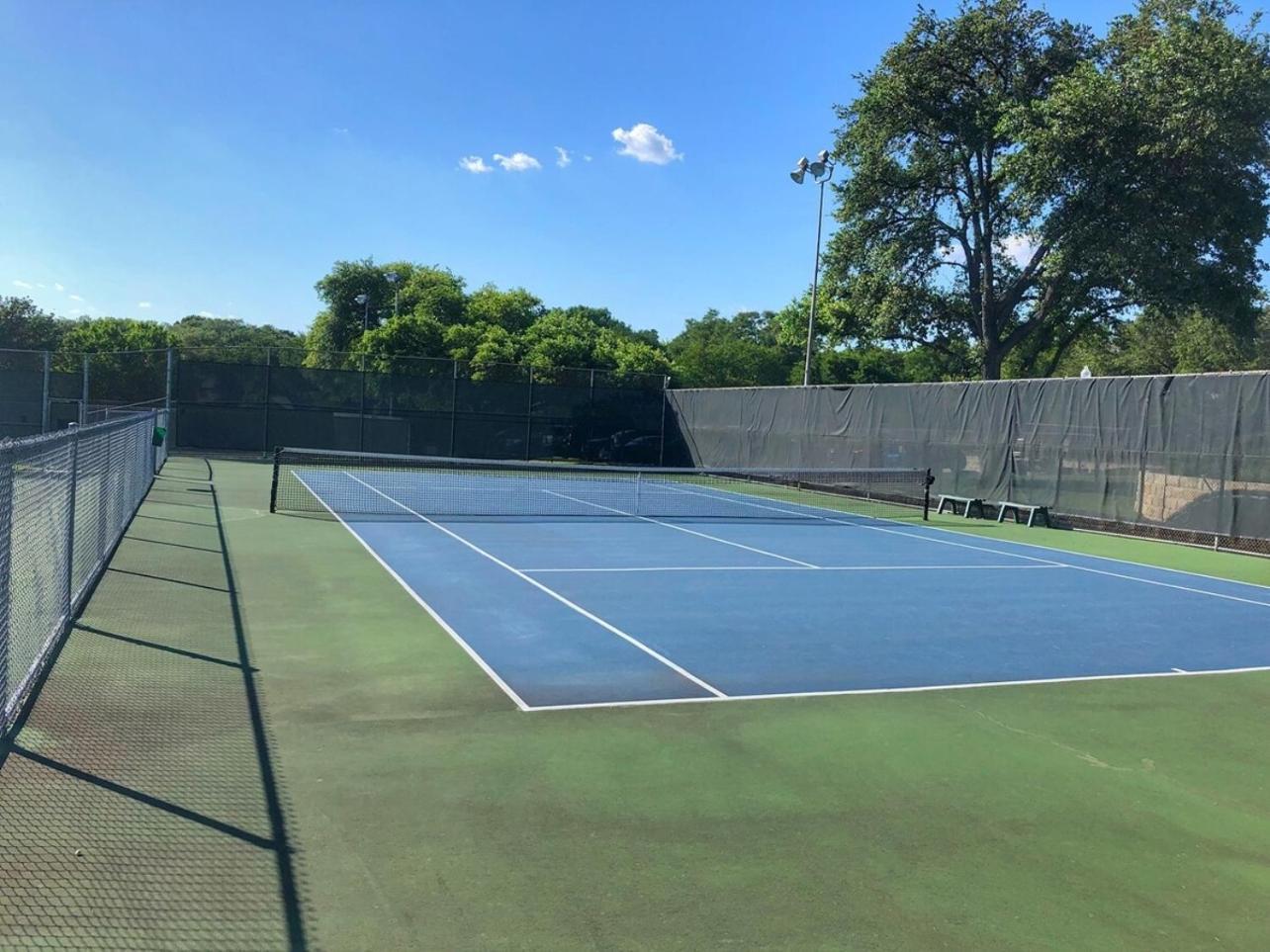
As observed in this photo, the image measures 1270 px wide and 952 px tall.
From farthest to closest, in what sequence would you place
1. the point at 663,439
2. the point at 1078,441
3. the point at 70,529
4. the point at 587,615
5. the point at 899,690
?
1. the point at 663,439
2. the point at 1078,441
3. the point at 587,615
4. the point at 70,529
5. the point at 899,690

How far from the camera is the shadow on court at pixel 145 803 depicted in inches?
126

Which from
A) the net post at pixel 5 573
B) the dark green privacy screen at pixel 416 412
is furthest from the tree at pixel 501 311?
the net post at pixel 5 573

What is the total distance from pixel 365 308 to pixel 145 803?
205ft

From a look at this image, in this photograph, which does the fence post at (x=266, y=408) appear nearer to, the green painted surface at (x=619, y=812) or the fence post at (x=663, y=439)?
the fence post at (x=663, y=439)

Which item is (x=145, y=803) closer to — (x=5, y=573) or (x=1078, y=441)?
(x=5, y=573)

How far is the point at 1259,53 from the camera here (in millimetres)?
25156

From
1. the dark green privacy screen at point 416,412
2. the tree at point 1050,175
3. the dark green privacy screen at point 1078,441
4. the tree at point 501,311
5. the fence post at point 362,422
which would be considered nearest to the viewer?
the dark green privacy screen at point 1078,441

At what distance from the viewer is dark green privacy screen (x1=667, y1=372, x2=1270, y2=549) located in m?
15.5

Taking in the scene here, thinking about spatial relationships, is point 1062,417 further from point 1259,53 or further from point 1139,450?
point 1259,53

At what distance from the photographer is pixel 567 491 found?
884 inches

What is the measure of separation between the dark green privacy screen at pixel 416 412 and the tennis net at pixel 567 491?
2.07 metres

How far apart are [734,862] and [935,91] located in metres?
31.9

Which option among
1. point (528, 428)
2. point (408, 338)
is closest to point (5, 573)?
point (528, 428)

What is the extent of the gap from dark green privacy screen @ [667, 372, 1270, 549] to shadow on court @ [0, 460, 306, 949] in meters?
15.3
